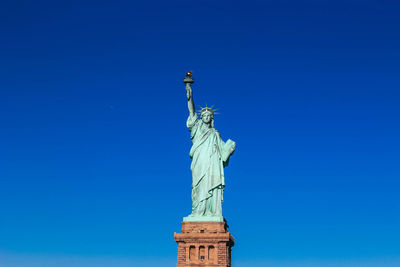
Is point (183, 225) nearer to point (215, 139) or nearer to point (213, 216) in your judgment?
point (213, 216)

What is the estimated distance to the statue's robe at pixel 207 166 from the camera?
101ft

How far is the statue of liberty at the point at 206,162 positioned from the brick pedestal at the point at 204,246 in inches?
25.5

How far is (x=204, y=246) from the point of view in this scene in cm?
2956

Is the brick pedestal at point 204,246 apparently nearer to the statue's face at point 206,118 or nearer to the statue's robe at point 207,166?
the statue's robe at point 207,166

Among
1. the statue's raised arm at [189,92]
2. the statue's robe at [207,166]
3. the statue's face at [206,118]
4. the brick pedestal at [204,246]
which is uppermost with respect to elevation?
the statue's raised arm at [189,92]

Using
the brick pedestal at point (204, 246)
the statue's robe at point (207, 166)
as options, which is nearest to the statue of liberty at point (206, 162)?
the statue's robe at point (207, 166)

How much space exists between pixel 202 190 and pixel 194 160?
196cm

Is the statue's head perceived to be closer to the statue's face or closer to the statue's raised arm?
the statue's face

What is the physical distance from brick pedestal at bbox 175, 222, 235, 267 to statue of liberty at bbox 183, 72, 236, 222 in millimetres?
648

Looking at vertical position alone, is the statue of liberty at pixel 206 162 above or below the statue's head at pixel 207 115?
below

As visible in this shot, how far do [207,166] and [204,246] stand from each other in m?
4.71

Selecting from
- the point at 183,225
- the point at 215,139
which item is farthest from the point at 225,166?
the point at 183,225

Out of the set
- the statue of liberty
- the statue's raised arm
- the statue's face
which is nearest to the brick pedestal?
the statue of liberty

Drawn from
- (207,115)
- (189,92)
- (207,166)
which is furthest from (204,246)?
(189,92)
